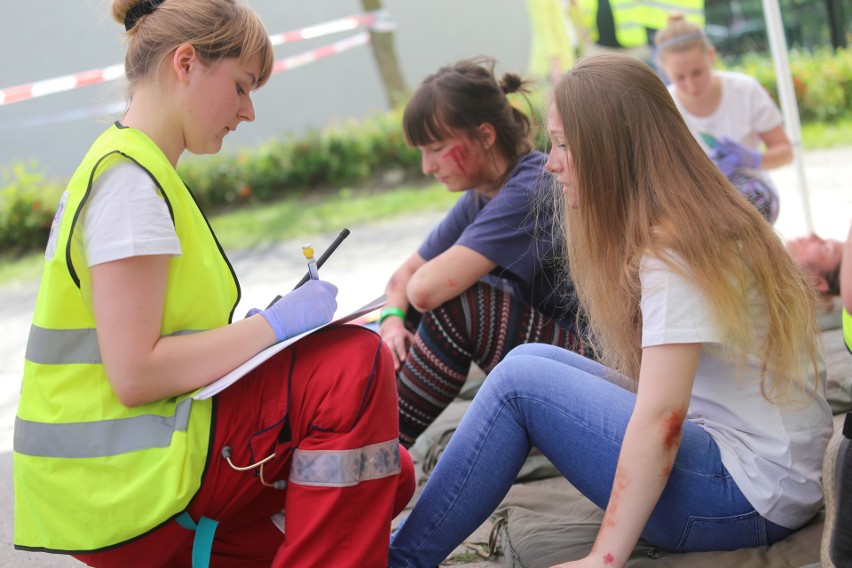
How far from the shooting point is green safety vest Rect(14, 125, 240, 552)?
160 cm

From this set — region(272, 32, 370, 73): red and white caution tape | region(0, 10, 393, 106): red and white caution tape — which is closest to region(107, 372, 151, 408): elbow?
region(0, 10, 393, 106): red and white caution tape

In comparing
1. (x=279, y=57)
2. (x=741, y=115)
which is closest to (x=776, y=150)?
(x=741, y=115)

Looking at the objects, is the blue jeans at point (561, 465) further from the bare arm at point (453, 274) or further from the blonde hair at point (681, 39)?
the blonde hair at point (681, 39)

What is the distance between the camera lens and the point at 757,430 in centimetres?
164

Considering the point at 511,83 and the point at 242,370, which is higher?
the point at 511,83

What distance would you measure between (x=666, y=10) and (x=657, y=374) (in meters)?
5.43

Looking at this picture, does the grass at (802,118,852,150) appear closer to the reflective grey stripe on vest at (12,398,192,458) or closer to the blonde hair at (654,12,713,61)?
the blonde hair at (654,12,713,61)

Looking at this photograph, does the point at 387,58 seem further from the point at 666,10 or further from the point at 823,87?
the point at 666,10

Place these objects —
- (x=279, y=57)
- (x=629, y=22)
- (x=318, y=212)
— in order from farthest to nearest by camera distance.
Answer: (x=279, y=57) → (x=318, y=212) → (x=629, y=22)

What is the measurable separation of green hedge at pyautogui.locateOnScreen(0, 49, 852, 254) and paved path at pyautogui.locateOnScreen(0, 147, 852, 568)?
1466mm

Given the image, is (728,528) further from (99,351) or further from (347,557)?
(99,351)

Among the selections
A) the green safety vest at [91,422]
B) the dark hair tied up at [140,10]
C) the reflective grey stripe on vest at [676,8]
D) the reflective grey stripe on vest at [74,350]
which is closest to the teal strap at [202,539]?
the green safety vest at [91,422]

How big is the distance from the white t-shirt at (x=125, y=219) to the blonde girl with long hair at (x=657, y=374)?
26.0 inches

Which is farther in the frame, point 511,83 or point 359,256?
point 359,256
